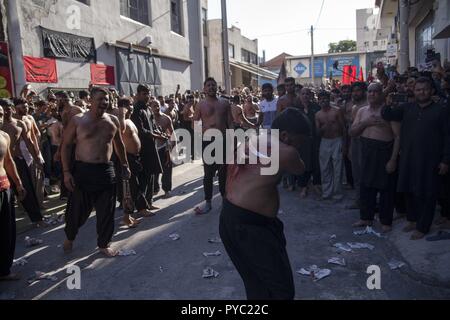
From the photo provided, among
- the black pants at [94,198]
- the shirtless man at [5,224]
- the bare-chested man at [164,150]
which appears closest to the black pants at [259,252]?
the black pants at [94,198]

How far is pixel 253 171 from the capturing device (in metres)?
2.77

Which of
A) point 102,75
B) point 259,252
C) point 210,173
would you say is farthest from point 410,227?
point 102,75

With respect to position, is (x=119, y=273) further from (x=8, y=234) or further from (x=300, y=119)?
(x=300, y=119)

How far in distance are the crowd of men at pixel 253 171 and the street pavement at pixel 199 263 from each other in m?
0.29

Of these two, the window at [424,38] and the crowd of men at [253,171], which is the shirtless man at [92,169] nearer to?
the crowd of men at [253,171]

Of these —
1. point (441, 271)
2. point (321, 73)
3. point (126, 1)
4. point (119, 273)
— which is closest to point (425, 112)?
point (441, 271)

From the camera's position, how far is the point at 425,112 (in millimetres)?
4746

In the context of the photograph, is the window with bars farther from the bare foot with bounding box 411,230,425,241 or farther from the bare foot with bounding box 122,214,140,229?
the bare foot with bounding box 411,230,425,241

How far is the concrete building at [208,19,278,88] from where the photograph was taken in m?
31.7

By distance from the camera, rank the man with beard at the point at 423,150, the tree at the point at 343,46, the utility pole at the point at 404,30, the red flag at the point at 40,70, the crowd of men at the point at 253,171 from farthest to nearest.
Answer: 1. the tree at the point at 343,46
2. the red flag at the point at 40,70
3. the utility pole at the point at 404,30
4. the man with beard at the point at 423,150
5. the crowd of men at the point at 253,171

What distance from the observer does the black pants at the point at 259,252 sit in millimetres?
2619

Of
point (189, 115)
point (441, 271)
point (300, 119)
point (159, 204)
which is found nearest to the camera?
point (300, 119)
